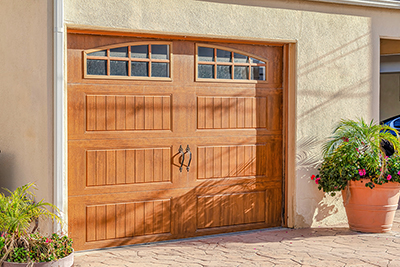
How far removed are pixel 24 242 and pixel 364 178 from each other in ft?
13.3

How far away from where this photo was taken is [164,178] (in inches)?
228

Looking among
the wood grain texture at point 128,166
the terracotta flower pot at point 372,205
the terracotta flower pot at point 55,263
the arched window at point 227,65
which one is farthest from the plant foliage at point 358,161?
the terracotta flower pot at point 55,263


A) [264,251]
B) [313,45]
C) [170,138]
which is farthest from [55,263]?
[313,45]

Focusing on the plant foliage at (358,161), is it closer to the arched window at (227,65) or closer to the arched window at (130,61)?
the arched window at (227,65)

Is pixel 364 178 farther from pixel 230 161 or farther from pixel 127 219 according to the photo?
pixel 127 219

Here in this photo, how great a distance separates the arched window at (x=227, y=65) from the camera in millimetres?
5973

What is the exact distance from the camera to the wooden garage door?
5.37 meters

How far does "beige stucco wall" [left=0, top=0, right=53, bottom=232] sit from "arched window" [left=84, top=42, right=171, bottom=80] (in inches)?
21.3

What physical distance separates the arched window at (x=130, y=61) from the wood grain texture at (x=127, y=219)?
150cm

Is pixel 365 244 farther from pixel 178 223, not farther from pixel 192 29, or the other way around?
pixel 192 29

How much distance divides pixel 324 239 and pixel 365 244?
19.5 inches

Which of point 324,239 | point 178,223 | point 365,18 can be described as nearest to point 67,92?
point 178,223

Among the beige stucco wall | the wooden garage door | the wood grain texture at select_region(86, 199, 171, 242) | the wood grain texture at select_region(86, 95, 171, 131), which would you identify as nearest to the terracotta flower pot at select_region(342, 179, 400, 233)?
the wooden garage door

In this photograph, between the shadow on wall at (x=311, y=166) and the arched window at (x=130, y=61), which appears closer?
the arched window at (x=130, y=61)
